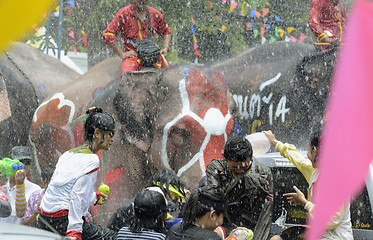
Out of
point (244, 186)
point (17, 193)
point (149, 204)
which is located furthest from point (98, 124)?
point (17, 193)

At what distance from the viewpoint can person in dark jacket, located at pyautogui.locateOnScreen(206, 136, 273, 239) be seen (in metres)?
3.53

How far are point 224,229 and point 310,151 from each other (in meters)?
0.69

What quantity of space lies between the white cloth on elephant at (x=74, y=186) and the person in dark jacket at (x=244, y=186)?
0.73 metres

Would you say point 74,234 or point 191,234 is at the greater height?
point 191,234

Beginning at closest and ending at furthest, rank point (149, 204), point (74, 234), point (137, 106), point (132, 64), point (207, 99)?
point (149, 204)
point (74, 234)
point (207, 99)
point (137, 106)
point (132, 64)

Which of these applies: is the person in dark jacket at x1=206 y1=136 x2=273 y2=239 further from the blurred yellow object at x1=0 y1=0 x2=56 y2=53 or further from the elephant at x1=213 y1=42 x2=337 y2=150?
the elephant at x1=213 y1=42 x2=337 y2=150

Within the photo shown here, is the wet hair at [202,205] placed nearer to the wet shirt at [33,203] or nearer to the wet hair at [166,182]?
the wet hair at [166,182]

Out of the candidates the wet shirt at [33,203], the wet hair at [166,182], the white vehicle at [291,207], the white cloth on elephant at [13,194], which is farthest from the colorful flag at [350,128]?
the white cloth on elephant at [13,194]

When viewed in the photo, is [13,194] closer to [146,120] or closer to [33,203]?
[33,203]

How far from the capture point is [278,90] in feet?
29.0

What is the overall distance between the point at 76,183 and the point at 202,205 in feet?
2.40

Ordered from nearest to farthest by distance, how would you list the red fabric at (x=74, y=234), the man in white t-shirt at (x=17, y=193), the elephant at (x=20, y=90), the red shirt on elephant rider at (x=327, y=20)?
1. the red fabric at (x=74, y=234)
2. the man in white t-shirt at (x=17, y=193)
3. the red shirt on elephant rider at (x=327, y=20)
4. the elephant at (x=20, y=90)

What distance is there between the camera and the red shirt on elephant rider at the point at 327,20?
7395mm

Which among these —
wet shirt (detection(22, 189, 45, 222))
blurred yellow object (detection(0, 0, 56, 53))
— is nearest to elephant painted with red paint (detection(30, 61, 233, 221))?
wet shirt (detection(22, 189, 45, 222))
